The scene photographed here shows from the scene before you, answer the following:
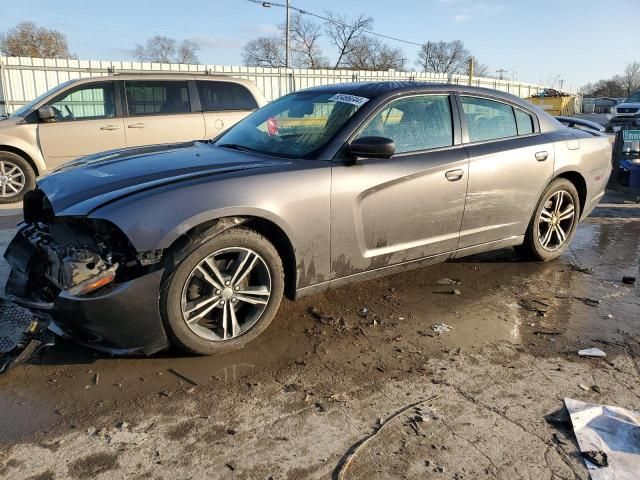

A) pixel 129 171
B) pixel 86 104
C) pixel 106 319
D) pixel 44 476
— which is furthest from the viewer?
pixel 86 104

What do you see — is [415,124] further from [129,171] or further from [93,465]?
[93,465]

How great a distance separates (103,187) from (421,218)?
2154 mm

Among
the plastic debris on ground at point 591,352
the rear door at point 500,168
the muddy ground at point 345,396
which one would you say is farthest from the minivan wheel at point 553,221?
the plastic debris on ground at point 591,352

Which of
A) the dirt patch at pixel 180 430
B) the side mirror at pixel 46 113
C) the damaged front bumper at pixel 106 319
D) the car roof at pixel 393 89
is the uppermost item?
the car roof at pixel 393 89

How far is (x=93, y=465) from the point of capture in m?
2.24

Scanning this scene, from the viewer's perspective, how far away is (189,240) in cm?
292

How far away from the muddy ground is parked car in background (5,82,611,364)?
0.27m

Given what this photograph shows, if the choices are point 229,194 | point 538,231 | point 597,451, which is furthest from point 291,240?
point 538,231

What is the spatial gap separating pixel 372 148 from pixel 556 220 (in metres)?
2.55

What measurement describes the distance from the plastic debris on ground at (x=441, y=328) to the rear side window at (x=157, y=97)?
244 inches

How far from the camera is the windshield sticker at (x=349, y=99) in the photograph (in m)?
3.77

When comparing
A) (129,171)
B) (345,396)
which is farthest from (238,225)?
(345,396)

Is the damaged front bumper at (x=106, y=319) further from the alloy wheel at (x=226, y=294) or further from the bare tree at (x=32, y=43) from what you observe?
the bare tree at (x=32, y=43)

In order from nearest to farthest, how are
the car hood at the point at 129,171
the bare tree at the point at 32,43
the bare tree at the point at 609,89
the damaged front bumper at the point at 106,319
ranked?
1. the damaged front bumper at the point at 106,319
2. the car hood at the point at 129,171
3. the bare tree at the point at 32,43
4. the bare tree at the point at 609,89
